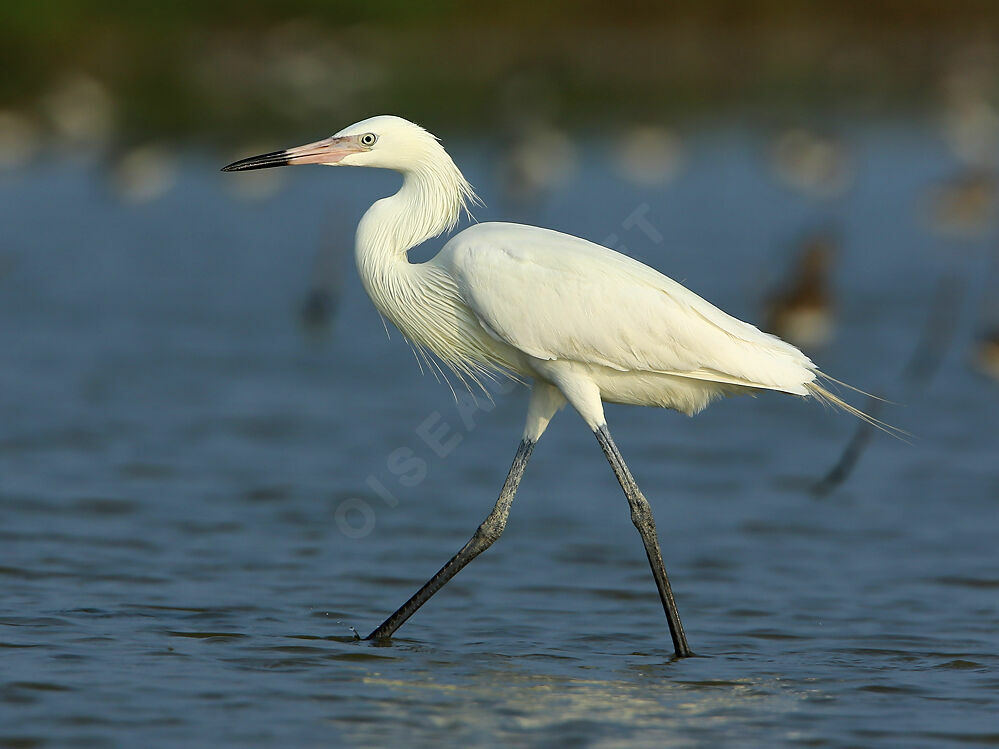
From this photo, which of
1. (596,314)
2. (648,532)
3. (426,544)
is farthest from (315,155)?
(426,544)

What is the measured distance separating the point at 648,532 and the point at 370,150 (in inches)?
78.3

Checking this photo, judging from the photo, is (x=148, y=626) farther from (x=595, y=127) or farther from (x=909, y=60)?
(x=909, y=60)

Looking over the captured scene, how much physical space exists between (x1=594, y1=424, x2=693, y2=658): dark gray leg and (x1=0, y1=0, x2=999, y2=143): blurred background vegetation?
57.5ft

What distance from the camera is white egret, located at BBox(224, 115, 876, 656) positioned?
6531 millimetres

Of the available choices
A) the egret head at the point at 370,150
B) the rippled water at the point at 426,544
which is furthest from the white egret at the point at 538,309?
the rippled water at the point at 426,544

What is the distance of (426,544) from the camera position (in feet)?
27.5

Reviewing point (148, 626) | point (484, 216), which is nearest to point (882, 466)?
point (148, 626)

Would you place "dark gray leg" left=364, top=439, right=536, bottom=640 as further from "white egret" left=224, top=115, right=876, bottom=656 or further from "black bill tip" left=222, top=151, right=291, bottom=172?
"black bill tip" left=222, top=151, right=291, bottom=172

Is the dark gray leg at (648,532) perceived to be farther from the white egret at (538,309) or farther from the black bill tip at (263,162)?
the black bill tip at (263,162)

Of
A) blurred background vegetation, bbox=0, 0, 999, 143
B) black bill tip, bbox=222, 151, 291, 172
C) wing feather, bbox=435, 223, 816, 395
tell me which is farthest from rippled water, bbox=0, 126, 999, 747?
blurred background vegetation, bbox=0, 0, 999, 143

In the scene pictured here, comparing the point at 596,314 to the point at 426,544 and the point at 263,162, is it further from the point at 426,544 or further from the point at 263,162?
the point at 426,544

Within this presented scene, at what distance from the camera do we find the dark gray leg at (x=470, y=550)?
6.68 metres

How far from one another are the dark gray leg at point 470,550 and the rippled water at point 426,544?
0.15 m

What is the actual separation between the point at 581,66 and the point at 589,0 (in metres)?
6.31
